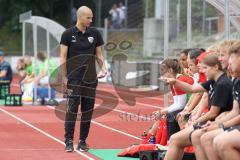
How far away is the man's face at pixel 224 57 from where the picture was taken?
855 cm

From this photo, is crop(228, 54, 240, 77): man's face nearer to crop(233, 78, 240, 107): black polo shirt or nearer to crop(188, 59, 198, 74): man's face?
crop(233, 78, 240, 107): black polo shirt

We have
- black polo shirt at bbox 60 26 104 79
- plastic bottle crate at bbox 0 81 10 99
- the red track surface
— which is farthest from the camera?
plastic bottle crate at bbox 0 81 10 99

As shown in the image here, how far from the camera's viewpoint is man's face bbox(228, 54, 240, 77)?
7.96 meters

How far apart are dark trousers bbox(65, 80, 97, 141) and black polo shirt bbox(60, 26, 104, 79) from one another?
15 cm

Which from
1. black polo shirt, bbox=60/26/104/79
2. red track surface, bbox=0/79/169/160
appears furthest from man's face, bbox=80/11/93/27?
red track surface, bbox=0/79/169/160

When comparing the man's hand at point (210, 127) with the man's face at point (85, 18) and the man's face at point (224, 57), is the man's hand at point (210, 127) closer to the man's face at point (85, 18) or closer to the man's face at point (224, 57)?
the man's face at point (224, 57)

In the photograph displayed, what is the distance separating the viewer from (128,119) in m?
17.9

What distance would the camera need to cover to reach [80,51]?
11.7 meters

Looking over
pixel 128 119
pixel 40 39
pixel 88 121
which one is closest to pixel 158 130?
pixel 88 121

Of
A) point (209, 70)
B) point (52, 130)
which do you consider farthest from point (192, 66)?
point (52, 130)

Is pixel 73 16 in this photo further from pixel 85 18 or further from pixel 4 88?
pixel 85 18

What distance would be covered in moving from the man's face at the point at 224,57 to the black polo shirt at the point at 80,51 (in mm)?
3406

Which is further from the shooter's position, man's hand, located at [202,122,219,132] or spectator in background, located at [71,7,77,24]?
spectator in background, located at [71,7,77,24]

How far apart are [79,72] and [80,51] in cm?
32
